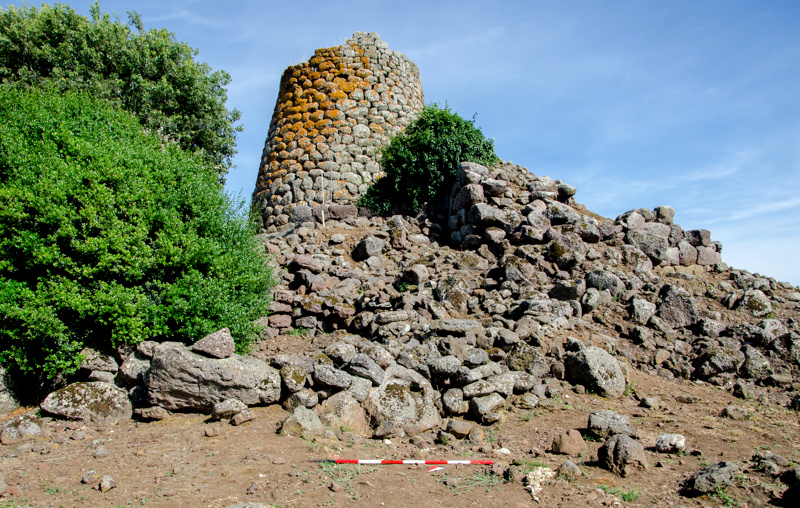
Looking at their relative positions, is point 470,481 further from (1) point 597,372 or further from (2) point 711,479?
(1) point 597,372

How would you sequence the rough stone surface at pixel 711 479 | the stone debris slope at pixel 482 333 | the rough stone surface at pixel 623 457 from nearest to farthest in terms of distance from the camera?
the rough stone surface at pixel 711 479
the rough stone surface at pixel 623 457
the stone debris slope at pixel 482 333

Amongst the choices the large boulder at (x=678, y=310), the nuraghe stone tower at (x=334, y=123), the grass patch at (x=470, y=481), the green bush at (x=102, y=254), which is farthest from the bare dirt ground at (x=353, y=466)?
the nuraghe stone tower at (x=334, y=123)

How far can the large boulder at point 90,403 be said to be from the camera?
669cm

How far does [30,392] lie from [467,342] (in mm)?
6715

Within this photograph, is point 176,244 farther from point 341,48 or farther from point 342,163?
point 341,48

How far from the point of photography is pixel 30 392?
302 inches

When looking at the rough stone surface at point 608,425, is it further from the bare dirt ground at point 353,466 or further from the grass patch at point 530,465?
the grass patch at point 530,465

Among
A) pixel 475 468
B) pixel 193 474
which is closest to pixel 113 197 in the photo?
pixel 193 474

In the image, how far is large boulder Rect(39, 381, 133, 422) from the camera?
22.0 feet

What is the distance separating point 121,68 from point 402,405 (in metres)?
16.3

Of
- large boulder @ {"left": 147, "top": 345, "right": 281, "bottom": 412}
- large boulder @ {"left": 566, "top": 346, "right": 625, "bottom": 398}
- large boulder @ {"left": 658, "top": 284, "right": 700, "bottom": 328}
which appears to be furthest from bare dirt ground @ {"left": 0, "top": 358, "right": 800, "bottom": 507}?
large boulder @ {"left": 658, "top": 284, "right": 700, "bottom": 328}

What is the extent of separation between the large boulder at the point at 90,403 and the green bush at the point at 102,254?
539 millimetres

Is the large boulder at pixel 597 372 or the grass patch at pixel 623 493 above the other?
the large boulder at pixel 597 372

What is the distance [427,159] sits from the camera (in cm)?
1425
